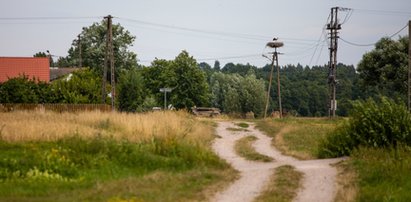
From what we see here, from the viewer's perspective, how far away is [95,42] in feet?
234

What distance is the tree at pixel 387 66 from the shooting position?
165 feet

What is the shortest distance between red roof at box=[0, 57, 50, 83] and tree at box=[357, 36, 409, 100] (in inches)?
1333

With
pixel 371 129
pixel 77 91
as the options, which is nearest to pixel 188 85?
pixel 77 91

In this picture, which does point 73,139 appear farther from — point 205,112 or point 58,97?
point 205,112

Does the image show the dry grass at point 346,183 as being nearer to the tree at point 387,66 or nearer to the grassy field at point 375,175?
the grassy field at point 375,175

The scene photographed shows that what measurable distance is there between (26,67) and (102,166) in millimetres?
44631

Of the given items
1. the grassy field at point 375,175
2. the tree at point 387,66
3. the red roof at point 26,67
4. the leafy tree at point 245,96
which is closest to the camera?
the grassy field at point 375,175

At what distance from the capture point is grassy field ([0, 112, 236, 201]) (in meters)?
11.4

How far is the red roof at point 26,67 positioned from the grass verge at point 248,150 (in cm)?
3497

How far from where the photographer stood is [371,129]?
17609 mm

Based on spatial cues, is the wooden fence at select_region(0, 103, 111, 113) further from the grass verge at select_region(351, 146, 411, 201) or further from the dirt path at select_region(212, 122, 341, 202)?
the grass verge at select_region(351, 146, 411, 201)

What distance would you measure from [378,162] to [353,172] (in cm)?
79

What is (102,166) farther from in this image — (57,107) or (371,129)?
(57,107)

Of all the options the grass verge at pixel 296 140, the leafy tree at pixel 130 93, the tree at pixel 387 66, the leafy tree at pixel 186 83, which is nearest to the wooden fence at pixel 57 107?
the leafy tree at pixel 130 93
